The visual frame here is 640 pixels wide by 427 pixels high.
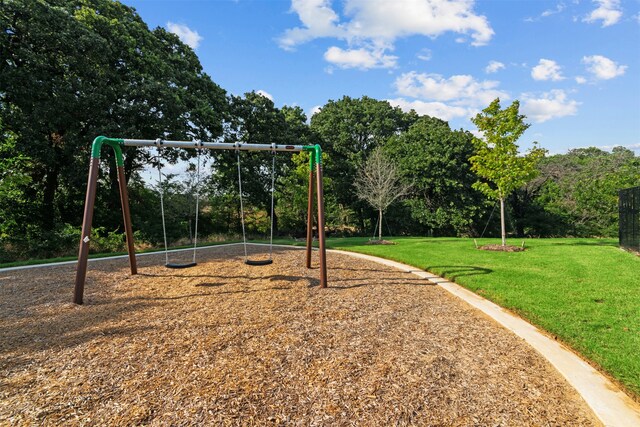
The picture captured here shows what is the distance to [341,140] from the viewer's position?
25766 millimetres

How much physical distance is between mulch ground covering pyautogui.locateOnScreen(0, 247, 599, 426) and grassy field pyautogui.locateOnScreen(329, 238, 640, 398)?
2.26 ft

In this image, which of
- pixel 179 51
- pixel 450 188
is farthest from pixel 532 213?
pixel 179 51

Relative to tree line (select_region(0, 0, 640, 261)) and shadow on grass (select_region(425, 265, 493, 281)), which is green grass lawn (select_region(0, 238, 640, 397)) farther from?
tree line (select_region(0, 0, 640, 261))

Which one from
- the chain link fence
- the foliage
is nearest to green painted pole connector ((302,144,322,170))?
the chain link fence

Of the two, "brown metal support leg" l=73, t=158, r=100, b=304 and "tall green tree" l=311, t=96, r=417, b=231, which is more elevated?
"tall green tree" l=311, t=96, r=417, b=231

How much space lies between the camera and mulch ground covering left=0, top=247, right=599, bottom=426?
254 cm

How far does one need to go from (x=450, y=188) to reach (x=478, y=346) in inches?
797

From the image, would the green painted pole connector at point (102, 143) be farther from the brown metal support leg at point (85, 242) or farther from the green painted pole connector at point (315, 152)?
the green painted pole connector at point (315, 152)

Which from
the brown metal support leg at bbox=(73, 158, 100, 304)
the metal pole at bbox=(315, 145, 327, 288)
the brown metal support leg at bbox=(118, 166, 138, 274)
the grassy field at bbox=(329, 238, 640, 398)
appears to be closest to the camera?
the grassy field at bbox=(329, 238, 640, 398)

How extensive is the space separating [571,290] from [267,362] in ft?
18.9

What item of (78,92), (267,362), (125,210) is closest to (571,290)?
(267,362)

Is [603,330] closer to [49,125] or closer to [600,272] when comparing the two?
[600,272]

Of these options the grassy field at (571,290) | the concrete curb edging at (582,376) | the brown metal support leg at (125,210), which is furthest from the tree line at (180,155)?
the concrete curb edging at (582,376)

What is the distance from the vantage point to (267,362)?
3.30 meters
